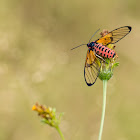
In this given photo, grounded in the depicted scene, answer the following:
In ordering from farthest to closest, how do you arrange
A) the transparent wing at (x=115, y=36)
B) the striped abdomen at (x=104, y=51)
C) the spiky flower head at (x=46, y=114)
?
1. the transparent wing at (x=115, y=36)
2. the striped abdomen at (x=104, y=51)
3. the spiky flower head at (x=46, y=114)

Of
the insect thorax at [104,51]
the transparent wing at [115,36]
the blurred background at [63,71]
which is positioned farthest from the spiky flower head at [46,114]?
the blurred background at [63,71]

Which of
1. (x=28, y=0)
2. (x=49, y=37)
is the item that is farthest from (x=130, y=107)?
(x=28, y=0)

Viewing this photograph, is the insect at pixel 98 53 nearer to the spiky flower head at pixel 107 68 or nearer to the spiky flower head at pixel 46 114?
the spiky flower head at pixel 107 68

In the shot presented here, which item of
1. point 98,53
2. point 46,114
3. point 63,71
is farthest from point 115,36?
point 63,71

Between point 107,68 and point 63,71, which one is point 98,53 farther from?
point 63,71


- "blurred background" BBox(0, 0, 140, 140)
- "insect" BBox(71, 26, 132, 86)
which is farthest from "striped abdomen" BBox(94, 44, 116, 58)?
"blurred background" BBox(0, 0, 140, 140)

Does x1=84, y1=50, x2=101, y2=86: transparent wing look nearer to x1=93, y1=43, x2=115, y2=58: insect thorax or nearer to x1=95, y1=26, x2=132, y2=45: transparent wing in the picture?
x1=93, y1=43, x2=115, y2=58: insect thorax

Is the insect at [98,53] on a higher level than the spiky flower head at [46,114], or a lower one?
higher
